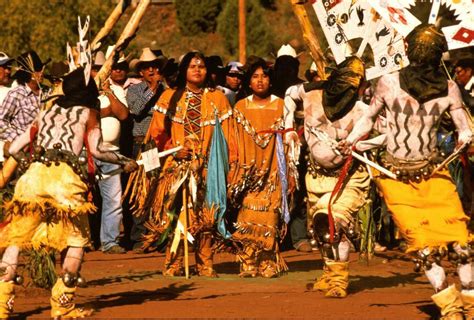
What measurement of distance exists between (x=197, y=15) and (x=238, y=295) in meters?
45.7

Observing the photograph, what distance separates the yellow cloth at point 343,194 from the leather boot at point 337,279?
44cm

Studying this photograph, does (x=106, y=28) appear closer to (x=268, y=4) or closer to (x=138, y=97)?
(x=138, y=97)

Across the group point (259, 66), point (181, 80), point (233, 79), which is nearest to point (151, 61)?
point (233, 79)

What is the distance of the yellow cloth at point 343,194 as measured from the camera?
11.8 meters

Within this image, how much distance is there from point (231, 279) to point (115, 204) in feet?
10.7

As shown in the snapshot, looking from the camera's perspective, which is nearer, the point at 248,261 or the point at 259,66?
the point at 248,261

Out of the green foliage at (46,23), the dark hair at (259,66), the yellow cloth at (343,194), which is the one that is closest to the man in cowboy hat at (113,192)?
the dark hair at (259,66)

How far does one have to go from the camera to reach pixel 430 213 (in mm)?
10242

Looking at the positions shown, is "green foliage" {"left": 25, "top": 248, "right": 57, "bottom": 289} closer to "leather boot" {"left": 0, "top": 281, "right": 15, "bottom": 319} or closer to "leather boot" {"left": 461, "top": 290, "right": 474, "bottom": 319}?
"leather boot" {"left": 0, "top": 281, "right": 15, "bottom": 319}

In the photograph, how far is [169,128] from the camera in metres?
13.4

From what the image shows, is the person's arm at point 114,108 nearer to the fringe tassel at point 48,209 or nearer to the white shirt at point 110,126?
the white shirt at point 110,126

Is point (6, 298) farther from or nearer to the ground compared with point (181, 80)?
nearer to the ground

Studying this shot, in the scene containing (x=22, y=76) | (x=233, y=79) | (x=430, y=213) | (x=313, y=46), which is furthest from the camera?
(x=233, y=79)

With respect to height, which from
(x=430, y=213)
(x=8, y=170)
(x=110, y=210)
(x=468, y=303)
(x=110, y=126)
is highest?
(x=110, y=126)
